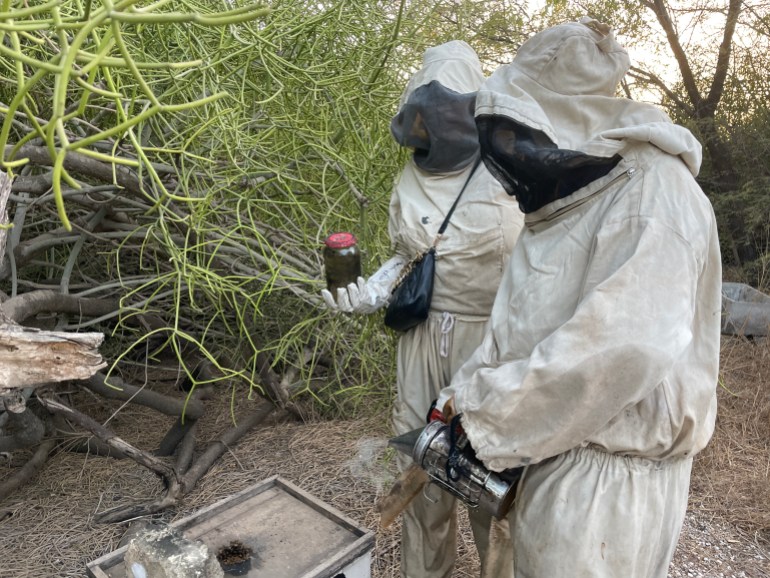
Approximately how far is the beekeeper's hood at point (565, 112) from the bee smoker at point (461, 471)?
1.72ft

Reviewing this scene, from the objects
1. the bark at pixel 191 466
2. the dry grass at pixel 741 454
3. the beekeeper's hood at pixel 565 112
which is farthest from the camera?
the dry grass at pixel 741 454

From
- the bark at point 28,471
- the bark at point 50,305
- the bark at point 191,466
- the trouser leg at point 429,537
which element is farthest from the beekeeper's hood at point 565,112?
the bark at point 28,471

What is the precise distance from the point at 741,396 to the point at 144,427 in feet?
10.5

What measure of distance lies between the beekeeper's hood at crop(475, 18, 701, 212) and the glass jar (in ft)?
2.34

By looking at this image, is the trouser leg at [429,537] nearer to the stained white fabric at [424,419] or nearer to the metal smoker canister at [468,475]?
the stained white fabric at [424,419]

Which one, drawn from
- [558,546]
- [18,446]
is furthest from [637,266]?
[18,446]

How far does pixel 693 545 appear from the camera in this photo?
2.45 meters

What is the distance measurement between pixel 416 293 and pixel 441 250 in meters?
0.14

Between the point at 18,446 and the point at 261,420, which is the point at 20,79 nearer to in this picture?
the point at 18,446

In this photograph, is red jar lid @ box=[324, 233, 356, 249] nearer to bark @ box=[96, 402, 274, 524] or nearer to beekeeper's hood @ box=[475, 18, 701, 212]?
beekeeper's hood @ box=[475, 18, 701, 212]

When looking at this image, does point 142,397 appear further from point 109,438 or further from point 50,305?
point 50,305

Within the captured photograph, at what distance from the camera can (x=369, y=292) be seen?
1.91 m

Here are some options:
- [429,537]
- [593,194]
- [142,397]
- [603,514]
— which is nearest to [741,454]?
[429,537]

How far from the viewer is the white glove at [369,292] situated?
1.91 metres
